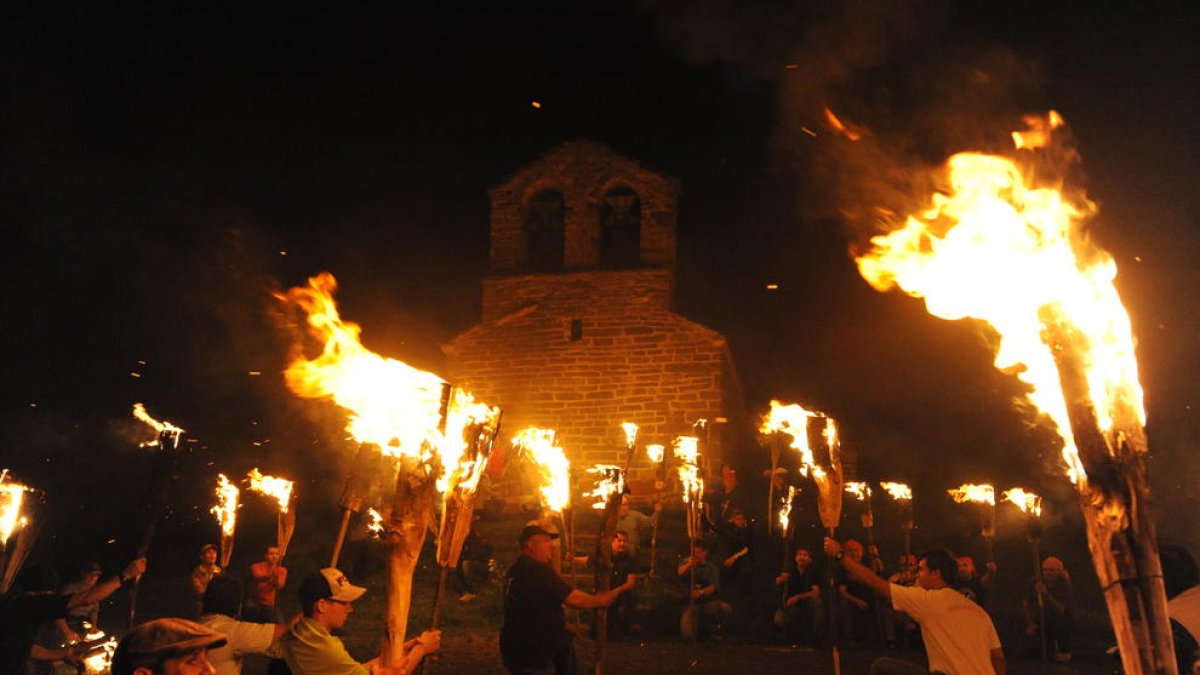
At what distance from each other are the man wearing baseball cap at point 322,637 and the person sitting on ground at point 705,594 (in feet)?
22.1

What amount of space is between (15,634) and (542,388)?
14.4 m

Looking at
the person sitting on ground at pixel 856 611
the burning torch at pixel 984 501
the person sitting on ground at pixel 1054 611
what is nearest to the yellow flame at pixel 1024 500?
the burning torch at pixel 984 501

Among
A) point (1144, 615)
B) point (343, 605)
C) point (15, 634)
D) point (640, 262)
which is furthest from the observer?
point (640, 262)

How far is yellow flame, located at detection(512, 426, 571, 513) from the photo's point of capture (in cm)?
1254

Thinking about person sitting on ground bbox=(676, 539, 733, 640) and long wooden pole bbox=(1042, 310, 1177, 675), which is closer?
long wooden pole bbox=(1042, 310, 1177, 675)

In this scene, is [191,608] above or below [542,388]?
below

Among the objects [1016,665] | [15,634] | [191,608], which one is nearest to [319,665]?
[15,634]

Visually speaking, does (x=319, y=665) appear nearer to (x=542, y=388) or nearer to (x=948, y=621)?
(x=948, y=621)

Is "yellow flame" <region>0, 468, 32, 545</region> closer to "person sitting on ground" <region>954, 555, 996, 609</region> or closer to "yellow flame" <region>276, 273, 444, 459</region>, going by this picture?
"yellow flame" <region>276, 273, 444, 459</region>

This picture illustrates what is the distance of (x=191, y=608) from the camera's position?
13.5 m

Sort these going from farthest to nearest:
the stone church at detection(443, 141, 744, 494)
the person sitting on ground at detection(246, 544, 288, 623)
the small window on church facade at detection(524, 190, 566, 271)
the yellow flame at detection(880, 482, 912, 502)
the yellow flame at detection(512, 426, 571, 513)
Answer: the small window on church facade at detection(524, 190, 566, 271) → the stone church at detection(443, 141, 744, 494) → the yellow flame at detection(880, 482, 912, 502) → the yellow flame at detection(512, 426, 571, 513) → the person sitting on ground at detection(246, 544, 288, 623)

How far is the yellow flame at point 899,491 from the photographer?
15428 mm

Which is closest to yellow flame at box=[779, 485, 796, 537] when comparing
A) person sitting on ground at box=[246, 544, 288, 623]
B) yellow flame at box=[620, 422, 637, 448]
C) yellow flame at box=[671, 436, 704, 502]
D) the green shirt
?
yellow flame at box=[671, 436, 704, 502]

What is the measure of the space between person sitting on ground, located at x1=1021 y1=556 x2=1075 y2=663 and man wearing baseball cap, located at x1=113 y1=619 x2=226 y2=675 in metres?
10.8
